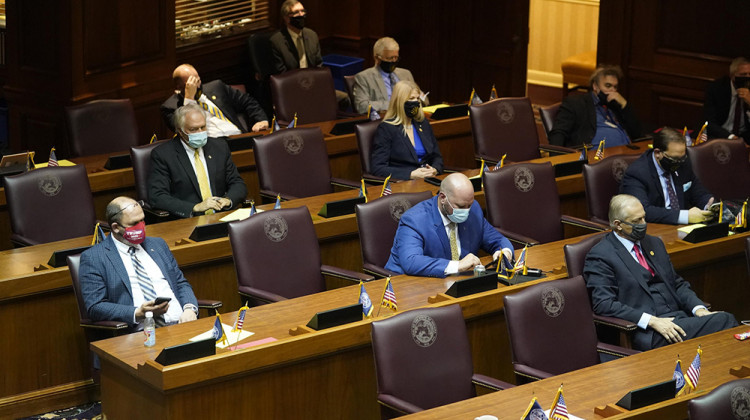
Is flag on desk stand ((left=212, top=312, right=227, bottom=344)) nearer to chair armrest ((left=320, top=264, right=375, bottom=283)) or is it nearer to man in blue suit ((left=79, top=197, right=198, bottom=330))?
man in blue suit ((left=79, top=197, right=198, bottom=330))

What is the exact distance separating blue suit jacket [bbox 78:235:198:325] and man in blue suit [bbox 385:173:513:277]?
996 mm

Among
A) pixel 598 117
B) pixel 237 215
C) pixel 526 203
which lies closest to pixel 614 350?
pixel 526 203

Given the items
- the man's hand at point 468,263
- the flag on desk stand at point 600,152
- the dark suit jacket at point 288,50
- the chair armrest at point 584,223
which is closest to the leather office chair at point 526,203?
the chair armrest at point 584,223

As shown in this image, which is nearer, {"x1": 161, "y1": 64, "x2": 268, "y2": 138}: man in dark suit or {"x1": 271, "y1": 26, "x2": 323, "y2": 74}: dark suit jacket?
{"x1": 161, "y1": 64, "x2": 268, "y2": 138}: man in dark suit

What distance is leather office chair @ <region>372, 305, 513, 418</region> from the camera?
423 centimetres

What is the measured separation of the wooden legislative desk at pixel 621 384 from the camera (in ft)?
13.2

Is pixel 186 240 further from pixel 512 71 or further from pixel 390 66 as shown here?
pixel 512 71

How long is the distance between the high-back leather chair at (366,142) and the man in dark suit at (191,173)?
885 millimetres

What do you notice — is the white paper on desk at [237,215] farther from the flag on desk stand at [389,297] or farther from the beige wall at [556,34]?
the beige wall at [556,34]

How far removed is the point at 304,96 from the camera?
8.08 metres

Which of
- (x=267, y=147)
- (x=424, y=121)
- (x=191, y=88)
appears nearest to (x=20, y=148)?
(x=191, y=88)

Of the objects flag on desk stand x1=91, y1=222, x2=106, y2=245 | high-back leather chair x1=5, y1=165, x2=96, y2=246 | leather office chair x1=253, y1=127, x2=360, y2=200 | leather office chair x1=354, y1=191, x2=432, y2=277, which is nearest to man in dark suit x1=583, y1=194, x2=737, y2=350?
leather office chair x1=354, y1=191, x2=432, y2=277

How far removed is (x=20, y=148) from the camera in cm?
798

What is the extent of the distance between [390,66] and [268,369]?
A: 398cm
